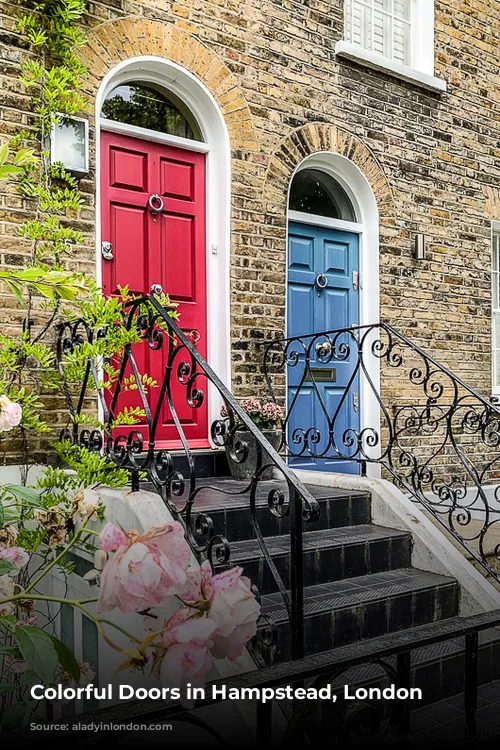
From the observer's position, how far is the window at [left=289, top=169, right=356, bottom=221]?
5688 mm

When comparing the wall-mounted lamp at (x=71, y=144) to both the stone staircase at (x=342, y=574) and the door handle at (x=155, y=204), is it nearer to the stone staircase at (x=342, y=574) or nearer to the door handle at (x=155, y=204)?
the door handle at (x=155, y=204)

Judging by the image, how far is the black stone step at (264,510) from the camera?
142 inches

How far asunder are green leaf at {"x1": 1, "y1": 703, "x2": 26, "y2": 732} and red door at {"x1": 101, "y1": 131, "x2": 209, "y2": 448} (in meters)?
3.40

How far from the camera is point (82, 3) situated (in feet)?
13.6

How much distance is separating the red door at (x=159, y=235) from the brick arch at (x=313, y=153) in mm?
549

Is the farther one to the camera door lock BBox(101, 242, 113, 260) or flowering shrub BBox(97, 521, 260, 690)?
door lock BBox(101, 242, 113, 260)

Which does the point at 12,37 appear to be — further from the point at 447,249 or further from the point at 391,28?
the point at 447,249

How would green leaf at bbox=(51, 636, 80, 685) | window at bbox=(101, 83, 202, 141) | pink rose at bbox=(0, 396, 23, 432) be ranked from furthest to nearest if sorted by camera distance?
window at bbox=(101, 83, 202, 141) → pink rose at bbox=(0, 396, 23, 432) → green leaf at bbox=(51, 636, 80, 685)

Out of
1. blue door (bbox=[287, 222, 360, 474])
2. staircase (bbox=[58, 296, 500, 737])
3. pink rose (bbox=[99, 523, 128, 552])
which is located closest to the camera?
pink rose (bbox=[99, 523, 128, 552])

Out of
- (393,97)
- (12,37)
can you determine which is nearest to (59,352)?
(12,37)

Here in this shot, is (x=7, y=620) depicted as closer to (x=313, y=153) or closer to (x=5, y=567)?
(x=5, y=567)

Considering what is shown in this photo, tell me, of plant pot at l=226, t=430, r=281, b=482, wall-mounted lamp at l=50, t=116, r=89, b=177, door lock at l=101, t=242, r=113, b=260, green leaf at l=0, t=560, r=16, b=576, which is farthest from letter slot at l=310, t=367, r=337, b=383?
green leaf at l=0, t=560, r=16, b=576

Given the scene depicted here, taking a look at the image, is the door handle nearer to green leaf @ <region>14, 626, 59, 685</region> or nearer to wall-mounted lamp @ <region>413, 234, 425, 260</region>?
wall-mounted lamp @ <region>413, 234, 425, 260</region>

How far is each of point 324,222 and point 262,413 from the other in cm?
190
